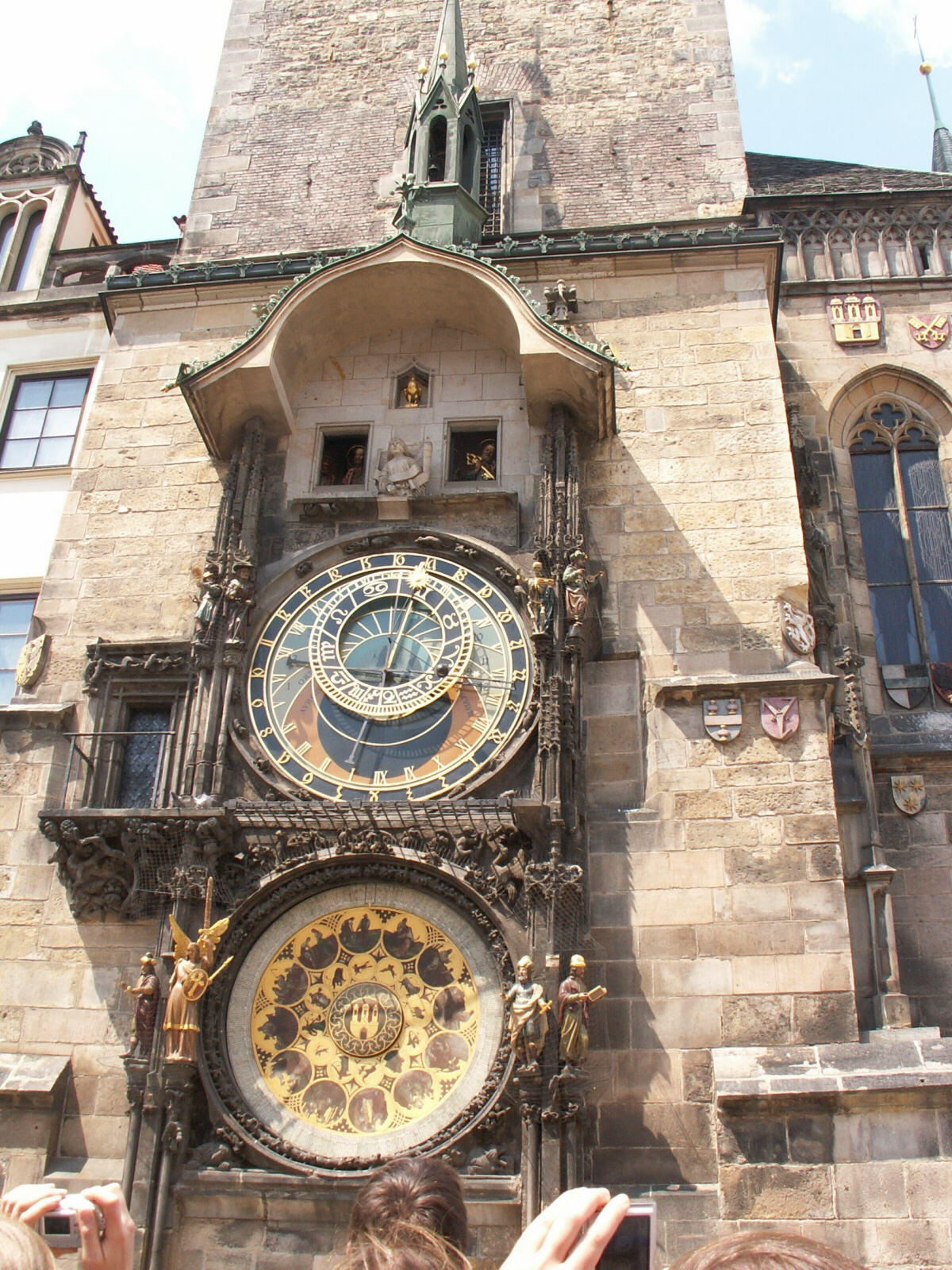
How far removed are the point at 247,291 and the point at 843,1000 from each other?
8.36 metres

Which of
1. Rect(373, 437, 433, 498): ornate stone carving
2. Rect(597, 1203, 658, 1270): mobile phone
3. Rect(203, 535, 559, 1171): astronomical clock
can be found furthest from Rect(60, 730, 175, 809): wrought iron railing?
Rect(597, 1203, 658, 1270): mobile phone

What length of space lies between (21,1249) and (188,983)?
635cm

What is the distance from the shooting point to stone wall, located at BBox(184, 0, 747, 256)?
13.6m

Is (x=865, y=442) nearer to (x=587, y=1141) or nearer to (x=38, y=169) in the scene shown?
(x=587, y=1141)

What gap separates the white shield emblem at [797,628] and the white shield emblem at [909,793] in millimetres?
1303

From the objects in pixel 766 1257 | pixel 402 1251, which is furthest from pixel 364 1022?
pixel 766 1257

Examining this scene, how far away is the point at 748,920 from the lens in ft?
27.9

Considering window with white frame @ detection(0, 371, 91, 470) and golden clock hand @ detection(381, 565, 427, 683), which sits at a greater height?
window with white frame @ detection(0, 371, 91, 470)

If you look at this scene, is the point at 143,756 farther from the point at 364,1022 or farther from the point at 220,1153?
the point at 220,1153

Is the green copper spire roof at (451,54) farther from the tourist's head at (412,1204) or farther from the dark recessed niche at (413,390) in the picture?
the tourist's head at (412,1204)

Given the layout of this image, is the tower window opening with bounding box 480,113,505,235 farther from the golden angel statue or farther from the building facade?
the golden angel statue

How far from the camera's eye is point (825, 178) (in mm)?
14695

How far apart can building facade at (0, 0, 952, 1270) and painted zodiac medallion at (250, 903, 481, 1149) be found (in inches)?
1.0

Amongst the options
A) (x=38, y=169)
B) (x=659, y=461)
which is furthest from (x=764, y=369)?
(x=38, y=169)
